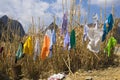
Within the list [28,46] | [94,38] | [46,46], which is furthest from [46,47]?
[94,38]

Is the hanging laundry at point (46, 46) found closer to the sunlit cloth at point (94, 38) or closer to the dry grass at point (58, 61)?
the dry grass at point (58, 61)

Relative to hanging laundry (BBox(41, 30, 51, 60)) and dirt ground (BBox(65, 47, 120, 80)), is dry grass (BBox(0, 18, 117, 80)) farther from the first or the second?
hanging laundry (BBox(41, 30, 51, 60))

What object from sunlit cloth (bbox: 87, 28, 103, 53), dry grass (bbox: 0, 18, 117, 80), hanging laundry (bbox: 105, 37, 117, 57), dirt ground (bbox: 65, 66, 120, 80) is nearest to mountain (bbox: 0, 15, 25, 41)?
dry grass (bbox: 0, 18, 117, 80)

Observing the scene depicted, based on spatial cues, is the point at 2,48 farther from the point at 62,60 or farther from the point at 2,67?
the point at 62,60

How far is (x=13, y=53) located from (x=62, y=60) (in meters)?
1.44

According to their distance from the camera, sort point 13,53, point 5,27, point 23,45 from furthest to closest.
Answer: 1. point 5,27
2. point 13,53
3. point 23,45

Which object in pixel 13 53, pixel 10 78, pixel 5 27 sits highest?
pixel 5 27

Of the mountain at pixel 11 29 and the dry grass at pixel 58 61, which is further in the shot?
the mountain at pixel 11 29

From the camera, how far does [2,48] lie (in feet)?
28.8

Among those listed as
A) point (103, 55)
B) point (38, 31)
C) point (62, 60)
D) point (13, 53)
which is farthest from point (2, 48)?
point (103, 55)

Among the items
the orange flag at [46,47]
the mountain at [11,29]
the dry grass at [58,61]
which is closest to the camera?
the orange flag at [46,47]

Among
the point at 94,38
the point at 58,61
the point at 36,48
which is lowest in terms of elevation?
the point at 58,61

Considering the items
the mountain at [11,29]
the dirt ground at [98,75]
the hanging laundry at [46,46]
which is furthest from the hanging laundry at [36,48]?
the mountain at [11,29]

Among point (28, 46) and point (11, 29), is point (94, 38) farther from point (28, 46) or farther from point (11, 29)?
point (11, 29)
